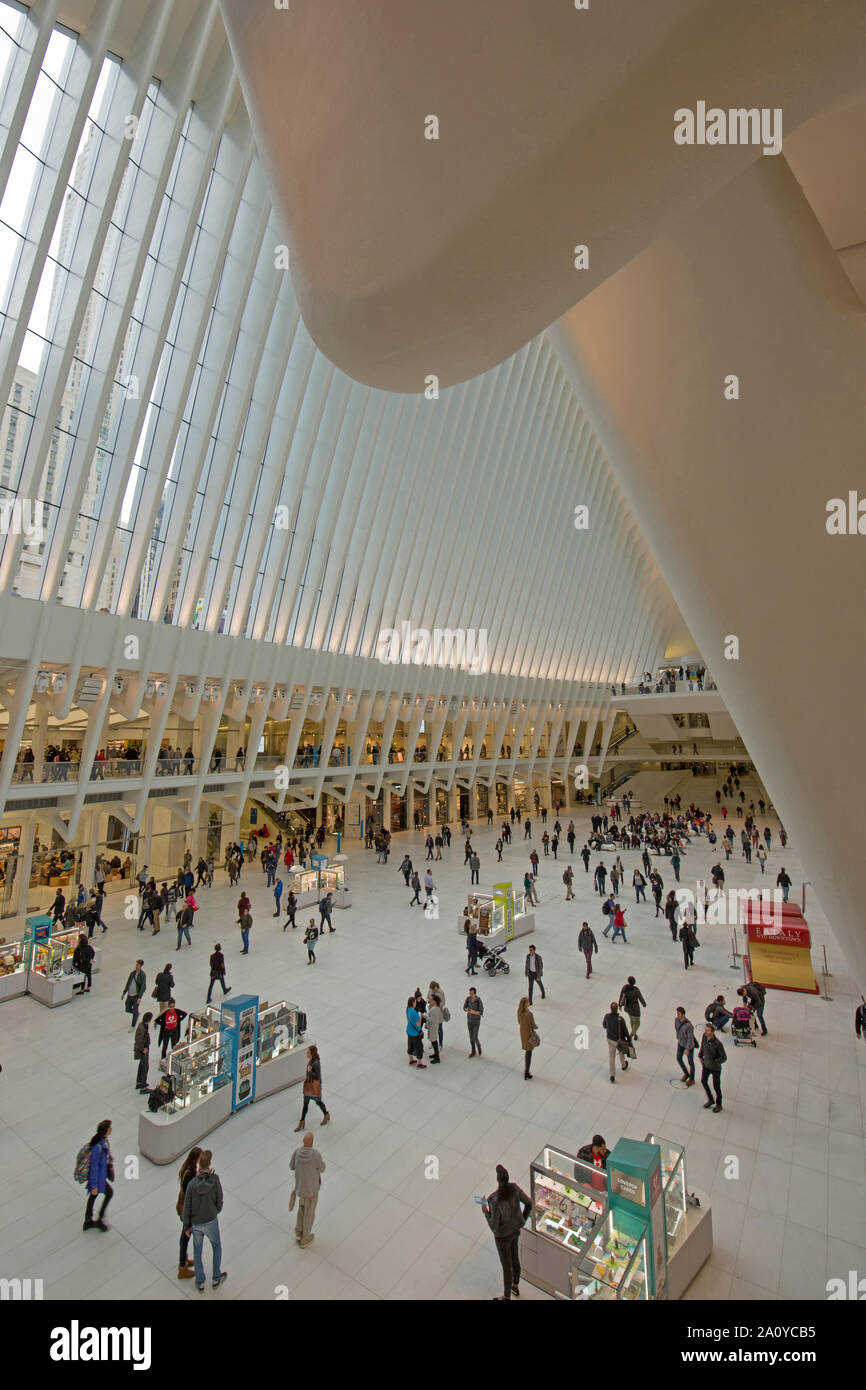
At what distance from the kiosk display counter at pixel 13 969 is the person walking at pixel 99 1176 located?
694 centimetres

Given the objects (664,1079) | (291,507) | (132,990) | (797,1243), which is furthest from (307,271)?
(291,507)

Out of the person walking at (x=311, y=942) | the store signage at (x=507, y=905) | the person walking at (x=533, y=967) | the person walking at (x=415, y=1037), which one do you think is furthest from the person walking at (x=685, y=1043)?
the person walking at (x=311, y=942)

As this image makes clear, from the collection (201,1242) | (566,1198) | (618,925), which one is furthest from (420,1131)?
(618,925)

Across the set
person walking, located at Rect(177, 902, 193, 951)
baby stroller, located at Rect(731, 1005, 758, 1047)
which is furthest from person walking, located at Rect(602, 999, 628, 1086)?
person walking, located at Rect(177, 902, 193, 951)

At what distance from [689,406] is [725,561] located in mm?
495

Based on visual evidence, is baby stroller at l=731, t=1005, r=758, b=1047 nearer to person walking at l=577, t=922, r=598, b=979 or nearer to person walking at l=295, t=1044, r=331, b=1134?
person walking at l=577, t=922, r=598, b=979

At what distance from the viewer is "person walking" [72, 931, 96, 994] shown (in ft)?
38.2

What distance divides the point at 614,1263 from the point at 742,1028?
219 inches

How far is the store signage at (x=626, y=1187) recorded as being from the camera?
5121 mm

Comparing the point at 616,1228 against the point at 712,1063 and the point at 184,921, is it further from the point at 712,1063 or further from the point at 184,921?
the point at 184,921

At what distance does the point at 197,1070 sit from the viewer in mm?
7691

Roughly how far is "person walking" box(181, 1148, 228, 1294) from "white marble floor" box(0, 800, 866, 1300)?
0.51 ft

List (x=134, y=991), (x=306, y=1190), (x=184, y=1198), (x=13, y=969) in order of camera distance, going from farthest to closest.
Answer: (x=13, y=969) → (x=134, y=991) → (x=306, y=1190) → (x=184, y=1198)

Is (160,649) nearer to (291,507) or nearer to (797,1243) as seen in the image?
(291,507)
